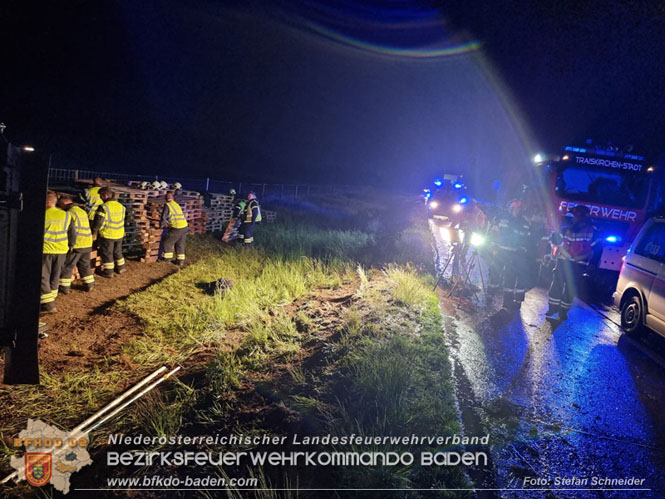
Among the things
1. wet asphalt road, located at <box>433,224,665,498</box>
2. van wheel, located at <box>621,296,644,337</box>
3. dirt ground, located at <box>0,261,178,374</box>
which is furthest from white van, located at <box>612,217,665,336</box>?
dirt ground, located at <box>0,261,178,374</box>

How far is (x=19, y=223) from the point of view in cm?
180

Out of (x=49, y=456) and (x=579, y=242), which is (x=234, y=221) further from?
(x=579, y=242)

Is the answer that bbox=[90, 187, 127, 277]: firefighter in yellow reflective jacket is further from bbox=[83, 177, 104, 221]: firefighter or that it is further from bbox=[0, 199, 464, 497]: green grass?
bbox=[0, 199, 464, 497]: green grass

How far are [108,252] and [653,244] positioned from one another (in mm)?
10016

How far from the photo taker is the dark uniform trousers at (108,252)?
7.22 meters

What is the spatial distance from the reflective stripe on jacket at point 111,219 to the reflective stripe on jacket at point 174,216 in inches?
43.1

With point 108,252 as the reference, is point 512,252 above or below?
above

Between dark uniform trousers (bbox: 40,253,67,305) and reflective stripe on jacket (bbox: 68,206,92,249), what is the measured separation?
52 centimetres

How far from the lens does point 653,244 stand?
18.6 ft

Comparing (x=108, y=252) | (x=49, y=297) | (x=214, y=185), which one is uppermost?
(x=214, y=185)

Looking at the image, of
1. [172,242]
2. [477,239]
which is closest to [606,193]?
[477,239]

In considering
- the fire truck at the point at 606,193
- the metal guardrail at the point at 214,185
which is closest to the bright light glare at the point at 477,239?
the fire truck at the point at 606,193

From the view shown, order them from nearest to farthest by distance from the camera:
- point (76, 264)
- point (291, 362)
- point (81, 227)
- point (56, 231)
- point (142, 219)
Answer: point (291, 362)
point (56, 231)
point (81, 227)
point (76, 264)
point (142, 219)

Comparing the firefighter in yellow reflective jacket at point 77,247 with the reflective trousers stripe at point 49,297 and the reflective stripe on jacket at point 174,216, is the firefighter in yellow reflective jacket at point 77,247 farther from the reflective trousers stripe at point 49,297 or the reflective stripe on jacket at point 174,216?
the reflective stripe on jacket at point 174,216
